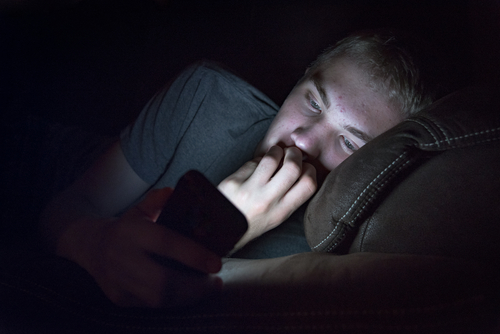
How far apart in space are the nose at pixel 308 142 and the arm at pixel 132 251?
13.5 inches

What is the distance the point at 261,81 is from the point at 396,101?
45cm

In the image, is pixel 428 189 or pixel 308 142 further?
pixel 308 142

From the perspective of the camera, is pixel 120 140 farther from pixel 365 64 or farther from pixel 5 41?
pixel 365 64

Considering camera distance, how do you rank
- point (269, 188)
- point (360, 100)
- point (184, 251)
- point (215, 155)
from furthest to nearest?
point (215, 155) < point (360, 100) < point (269, 188) < point (184, 251)

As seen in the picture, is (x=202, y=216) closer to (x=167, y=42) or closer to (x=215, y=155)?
(x=215, y=155)

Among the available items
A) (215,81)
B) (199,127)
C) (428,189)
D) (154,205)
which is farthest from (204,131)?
(428,189)

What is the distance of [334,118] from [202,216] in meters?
0.42

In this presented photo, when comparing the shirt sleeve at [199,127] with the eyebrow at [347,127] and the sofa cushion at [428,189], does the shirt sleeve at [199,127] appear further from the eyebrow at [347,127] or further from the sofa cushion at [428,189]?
the sofa cushion at [428,189]

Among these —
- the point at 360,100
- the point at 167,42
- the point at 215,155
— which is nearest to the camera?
the point at 360,100

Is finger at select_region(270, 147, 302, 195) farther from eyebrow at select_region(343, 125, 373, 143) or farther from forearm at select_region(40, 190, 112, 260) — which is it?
forearm at select_region(40, 190, 112, 260)

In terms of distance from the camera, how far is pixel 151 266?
31cm

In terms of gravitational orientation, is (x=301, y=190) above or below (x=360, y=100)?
below

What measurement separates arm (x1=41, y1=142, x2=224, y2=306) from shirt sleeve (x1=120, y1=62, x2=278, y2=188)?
0.19m

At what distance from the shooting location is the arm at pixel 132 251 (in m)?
0.30
